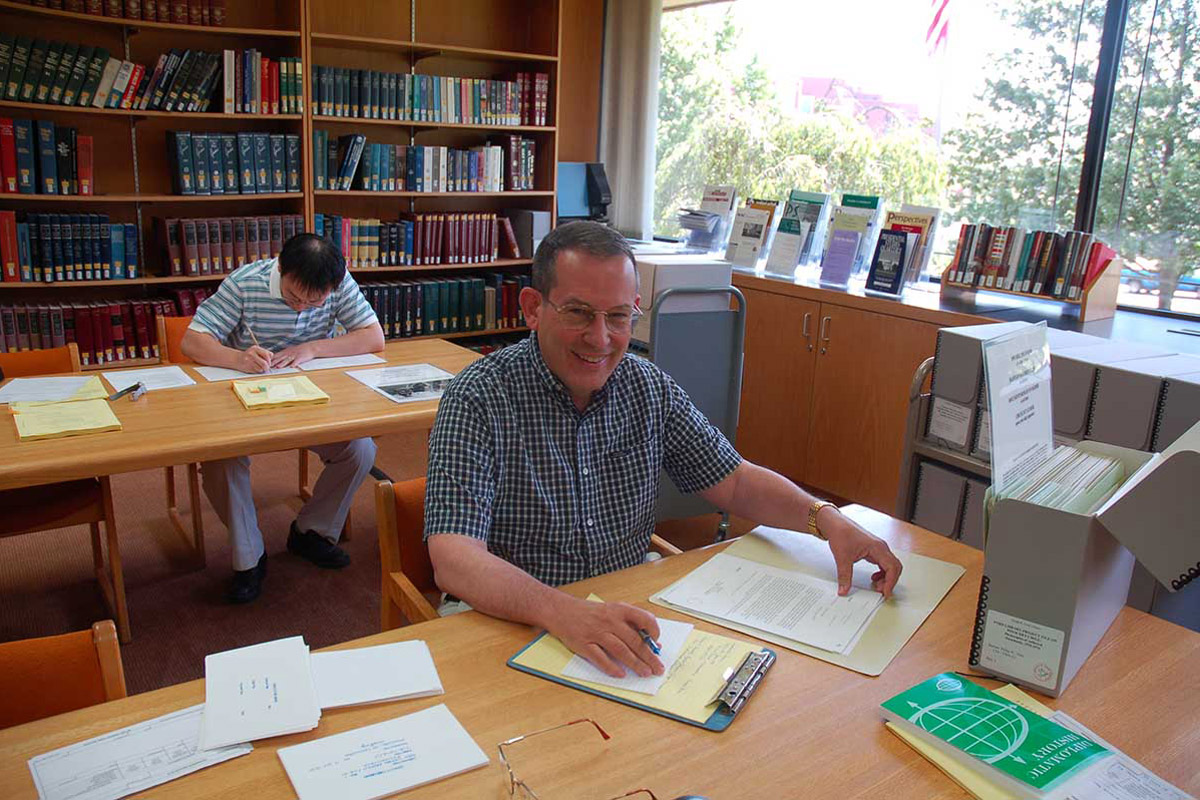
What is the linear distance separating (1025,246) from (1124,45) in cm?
87

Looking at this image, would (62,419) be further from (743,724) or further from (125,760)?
(743,724)

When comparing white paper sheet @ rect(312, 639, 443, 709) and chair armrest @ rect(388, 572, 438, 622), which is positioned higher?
white paper sheet @ rect(312, 639, 443, 709)

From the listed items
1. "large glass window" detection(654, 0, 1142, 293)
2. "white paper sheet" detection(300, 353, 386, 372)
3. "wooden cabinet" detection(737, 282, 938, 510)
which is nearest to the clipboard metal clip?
"white paper sheet" detection(300, 353, 386, 372)

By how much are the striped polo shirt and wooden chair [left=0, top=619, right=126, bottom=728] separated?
187cm

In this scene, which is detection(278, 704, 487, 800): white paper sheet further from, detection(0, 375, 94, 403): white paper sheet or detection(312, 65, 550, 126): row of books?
detection(312, 65, 550, 126): row of books

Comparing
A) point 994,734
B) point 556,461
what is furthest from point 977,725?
point 556,461

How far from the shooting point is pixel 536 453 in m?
1.65

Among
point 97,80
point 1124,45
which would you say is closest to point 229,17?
point 97,80

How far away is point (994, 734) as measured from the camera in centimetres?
110

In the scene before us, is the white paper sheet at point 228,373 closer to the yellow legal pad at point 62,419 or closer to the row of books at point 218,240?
the yellow legal pad at point 62,419

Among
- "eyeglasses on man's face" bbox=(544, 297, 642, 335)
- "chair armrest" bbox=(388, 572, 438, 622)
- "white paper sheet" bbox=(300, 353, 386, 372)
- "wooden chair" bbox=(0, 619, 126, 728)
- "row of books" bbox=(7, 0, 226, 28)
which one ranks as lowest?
"chair armrest" bbox=(388, 572, 438, 622)

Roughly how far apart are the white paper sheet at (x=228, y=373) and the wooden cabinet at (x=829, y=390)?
2137 mm

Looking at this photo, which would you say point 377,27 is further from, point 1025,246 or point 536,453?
point 536,453

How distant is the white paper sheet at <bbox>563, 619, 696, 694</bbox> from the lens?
3.92 ft
